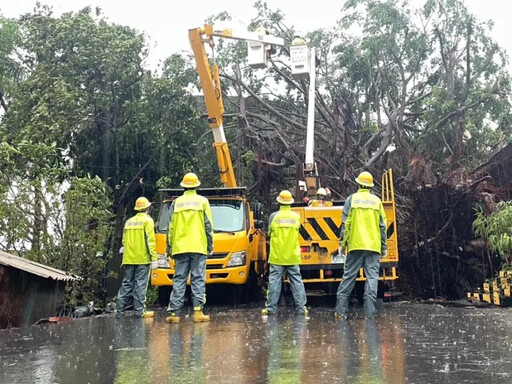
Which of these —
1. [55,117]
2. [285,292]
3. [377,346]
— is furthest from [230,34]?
[377,346]

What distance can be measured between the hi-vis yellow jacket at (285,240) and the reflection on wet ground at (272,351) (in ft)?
3.29

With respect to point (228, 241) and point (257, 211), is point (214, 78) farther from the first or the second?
point (228, 241)

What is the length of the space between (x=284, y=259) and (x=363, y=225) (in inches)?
55.4

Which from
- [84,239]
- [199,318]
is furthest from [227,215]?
[199,318]

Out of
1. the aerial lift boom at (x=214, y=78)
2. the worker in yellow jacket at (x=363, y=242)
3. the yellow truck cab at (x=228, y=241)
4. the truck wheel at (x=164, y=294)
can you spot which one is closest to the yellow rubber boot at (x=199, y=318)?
the worker in yellow jacket at (x=363, y=242)

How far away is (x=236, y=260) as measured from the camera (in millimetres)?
11977

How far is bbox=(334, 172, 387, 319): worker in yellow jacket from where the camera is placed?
909cm

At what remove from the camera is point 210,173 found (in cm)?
2031

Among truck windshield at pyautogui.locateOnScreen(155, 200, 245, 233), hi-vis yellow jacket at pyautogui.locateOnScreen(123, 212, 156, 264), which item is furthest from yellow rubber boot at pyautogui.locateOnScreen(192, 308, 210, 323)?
truck windshield at pyautogui.locateOnScreen(155, 200, 245, 233)

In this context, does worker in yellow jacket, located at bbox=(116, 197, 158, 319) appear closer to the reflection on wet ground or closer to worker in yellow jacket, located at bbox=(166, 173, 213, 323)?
worker in yellow jacket, located at bbox=(166, 173, 213, 323)

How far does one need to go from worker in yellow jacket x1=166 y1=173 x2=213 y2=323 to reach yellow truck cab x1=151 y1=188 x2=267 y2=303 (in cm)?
262

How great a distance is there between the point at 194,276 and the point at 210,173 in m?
11.2

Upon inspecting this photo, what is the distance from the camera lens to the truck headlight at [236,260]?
1195 centimetres

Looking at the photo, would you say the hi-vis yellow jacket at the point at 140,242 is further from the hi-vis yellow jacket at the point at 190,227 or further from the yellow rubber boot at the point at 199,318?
the yellow rubber boot at the point at 199,318
